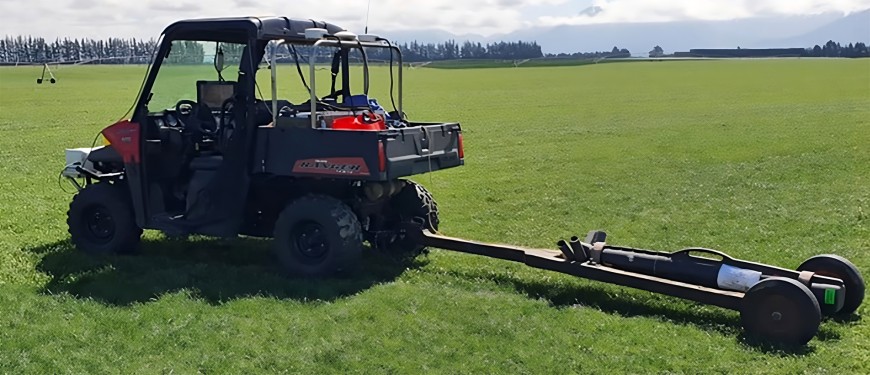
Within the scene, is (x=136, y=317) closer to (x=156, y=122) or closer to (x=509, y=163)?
(x=156, y=122)

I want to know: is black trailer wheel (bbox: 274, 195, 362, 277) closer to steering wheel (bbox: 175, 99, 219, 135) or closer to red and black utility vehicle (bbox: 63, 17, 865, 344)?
red and black utility vehicle (bbox: 63, 17, 865, 344)

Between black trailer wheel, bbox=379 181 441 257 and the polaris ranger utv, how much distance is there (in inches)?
0.6

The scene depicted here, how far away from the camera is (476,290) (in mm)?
8875

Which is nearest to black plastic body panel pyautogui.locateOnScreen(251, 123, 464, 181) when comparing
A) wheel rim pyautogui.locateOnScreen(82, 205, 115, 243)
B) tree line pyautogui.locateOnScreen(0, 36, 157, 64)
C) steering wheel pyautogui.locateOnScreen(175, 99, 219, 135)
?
steering wheel pyautogui.locateOnScreen(175, 99, 219, 135)

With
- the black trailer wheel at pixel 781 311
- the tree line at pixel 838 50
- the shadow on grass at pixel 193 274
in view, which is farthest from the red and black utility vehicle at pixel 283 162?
the tree line at pixel 838 50

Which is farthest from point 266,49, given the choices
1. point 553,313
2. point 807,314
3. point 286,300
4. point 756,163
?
point 756,163

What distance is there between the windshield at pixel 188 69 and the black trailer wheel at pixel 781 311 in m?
5.69

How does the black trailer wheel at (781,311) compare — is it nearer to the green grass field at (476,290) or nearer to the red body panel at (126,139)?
the green grass field at (476,290)

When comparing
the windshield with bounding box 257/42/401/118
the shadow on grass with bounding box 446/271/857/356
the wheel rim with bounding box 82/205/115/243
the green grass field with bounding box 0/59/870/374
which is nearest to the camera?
the green grass field with bounding box 0/59/870/374

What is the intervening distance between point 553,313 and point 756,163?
13.7 metres

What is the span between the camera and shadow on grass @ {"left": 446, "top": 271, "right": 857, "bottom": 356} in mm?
7070

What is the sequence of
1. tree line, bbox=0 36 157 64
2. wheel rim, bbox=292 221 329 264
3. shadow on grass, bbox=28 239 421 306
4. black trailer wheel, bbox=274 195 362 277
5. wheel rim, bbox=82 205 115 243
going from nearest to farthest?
shadow on grass, bbox=28 239 421 306 → black trailer wheel, bbox=274 195 362 277 → wheel rim, bbox=292 221 329 264 → wheel rim, bbox=82 205 115 243 → tree line, bbox=0 36 157 64

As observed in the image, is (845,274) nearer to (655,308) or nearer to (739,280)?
(739,280)

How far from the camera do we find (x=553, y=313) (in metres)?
7.92
